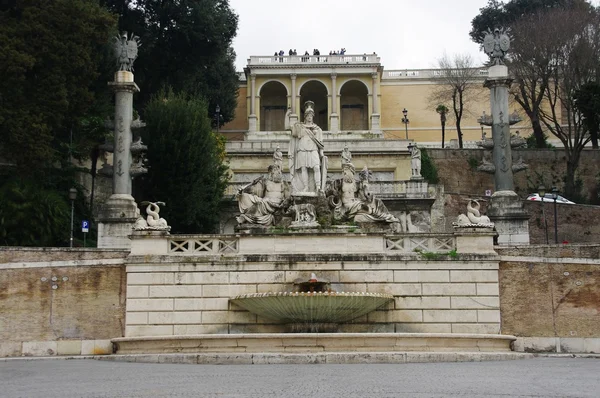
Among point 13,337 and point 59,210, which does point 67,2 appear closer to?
point 59,210

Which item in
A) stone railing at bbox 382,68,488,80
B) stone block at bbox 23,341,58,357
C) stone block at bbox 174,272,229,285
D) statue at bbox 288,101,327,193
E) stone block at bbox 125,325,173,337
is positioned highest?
stone railing at bbox 382,68,488,80

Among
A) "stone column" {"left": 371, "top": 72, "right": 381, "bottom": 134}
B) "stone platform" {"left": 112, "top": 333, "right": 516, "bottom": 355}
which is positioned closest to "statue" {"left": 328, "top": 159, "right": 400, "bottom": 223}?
"stone platform" {"left": 112, "top": 333, "right": 516, "bottom": 355}

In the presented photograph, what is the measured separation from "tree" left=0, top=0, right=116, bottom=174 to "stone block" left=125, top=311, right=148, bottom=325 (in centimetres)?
1056

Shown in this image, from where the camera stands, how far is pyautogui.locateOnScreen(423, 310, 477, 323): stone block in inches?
963

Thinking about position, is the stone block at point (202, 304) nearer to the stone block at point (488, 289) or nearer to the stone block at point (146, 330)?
the stone block at point (146, 330)

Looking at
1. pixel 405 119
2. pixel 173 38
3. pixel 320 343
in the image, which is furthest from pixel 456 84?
pixel 320 343

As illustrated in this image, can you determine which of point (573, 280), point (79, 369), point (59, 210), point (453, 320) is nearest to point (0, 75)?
point (59, 210)

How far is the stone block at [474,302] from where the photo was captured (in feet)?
80.6

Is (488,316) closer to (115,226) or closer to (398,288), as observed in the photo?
(398,288)

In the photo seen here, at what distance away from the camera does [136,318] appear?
24.5 metres

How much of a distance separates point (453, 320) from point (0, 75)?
60.7 ft

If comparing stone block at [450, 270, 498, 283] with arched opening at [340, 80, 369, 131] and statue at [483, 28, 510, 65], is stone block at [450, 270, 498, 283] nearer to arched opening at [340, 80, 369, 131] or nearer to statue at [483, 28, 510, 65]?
statue at [483, 28, 510, 65]

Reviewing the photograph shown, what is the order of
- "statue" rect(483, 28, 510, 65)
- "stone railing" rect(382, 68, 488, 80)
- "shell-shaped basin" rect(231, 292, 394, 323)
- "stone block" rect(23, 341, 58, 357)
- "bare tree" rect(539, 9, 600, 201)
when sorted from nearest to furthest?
"shell-shaped basin" rect(231, 292, 394, 323), "stone block" rect(23, 341, 58, 357), "statue" rect(483, 28, 510, 65), "bare tree" rect(539, 9, 600, 201), "stone railing" rect(382, 68, 488, 80)

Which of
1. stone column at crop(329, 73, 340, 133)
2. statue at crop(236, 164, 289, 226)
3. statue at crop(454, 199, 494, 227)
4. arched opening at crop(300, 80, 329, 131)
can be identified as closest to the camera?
statue at crop(454, 199, 494, 227)
